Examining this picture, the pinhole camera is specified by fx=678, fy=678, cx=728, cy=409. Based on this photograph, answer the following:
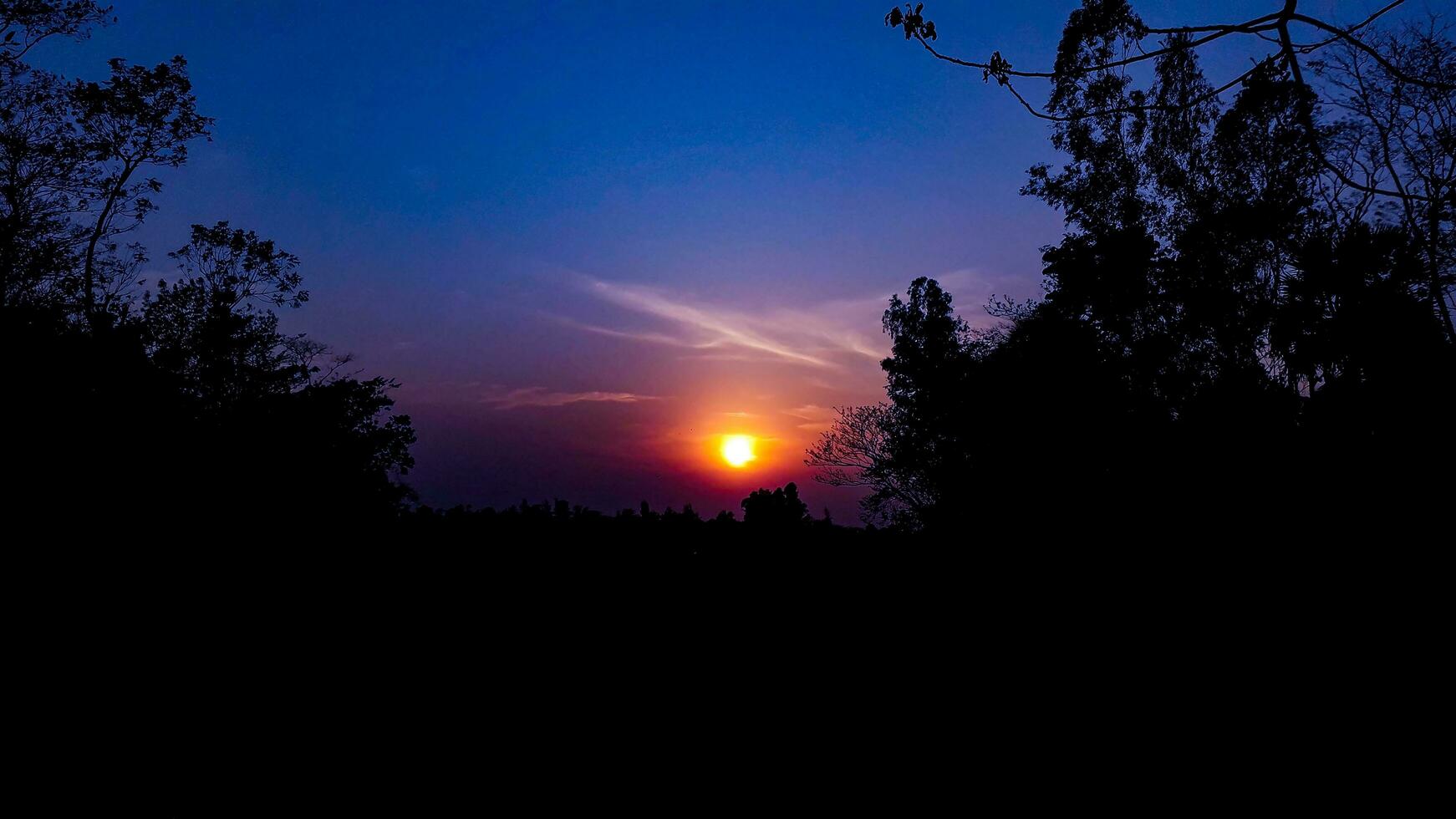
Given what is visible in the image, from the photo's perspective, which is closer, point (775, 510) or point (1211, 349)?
point (775, 510)

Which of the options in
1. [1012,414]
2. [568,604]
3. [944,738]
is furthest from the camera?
[1012,414]

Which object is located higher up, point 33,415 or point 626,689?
point 33,415

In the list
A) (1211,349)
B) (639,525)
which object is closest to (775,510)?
(639,525)

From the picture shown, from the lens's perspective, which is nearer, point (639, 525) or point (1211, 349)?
point (639, 525)

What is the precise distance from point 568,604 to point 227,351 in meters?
25.3

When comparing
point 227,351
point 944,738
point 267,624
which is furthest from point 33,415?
point 227,351

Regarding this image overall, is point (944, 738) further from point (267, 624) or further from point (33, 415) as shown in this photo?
point (33, 415)

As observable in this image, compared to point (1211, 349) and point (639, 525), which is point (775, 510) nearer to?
point (639, 525)

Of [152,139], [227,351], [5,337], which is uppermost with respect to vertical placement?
[152,139]

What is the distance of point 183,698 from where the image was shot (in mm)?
5852

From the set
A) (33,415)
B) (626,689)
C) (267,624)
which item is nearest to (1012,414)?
(626,689)

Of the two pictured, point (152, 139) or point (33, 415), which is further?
point (152, 139)

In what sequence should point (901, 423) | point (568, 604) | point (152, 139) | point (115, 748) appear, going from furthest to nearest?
point (901, 423)
point (152, 139)
point (568, 604)
point (115, 748)

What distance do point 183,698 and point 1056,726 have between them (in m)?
7.85
